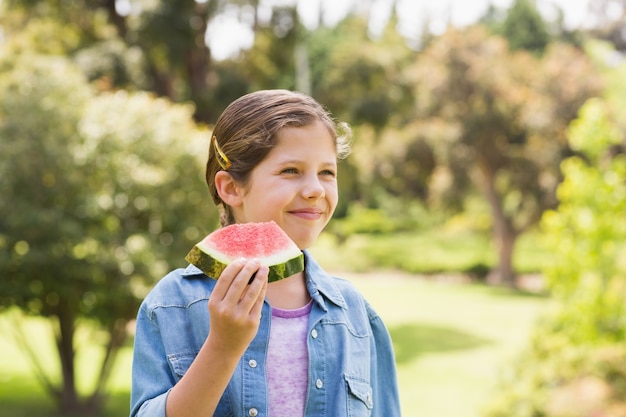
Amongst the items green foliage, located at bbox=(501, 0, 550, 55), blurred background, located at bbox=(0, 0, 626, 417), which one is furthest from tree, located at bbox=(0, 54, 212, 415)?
green foliage, located at bbox=(501, 0, 550, 55)

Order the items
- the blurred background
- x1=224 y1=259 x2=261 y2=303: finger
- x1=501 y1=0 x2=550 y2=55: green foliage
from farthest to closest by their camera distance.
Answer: x1=501 y1=0 x2=550 y2=55: green foliage < the blurred background < x1=224 y1=259 x2=261 y2=303: finger

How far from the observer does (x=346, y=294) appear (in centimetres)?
186

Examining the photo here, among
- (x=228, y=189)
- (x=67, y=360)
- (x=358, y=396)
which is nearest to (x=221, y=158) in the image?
(x=228, y=189)

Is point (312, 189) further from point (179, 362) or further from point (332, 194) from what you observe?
point (179, 362)

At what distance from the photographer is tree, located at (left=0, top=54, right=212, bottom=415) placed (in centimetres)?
733

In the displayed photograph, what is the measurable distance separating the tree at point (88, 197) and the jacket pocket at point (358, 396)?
5.86m

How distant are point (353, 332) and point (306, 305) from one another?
0.47ft

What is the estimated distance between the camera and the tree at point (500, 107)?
64.1ft

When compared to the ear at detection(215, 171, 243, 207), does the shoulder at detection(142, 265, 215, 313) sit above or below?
below

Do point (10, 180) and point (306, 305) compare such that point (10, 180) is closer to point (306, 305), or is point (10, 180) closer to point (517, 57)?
point (306, 305)

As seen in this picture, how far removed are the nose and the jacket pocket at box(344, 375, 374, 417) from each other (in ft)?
1.37

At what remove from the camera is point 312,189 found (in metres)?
1.63

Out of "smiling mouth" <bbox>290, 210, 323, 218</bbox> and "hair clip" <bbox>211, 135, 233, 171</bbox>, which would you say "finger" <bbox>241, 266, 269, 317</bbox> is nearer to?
"smiling mouth" <bbox>290, 210, 323, 218</bbox>

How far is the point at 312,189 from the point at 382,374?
58cm
